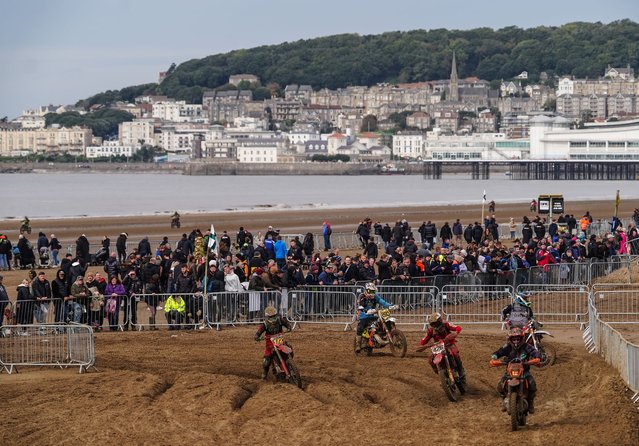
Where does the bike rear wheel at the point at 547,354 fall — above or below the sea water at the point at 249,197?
below

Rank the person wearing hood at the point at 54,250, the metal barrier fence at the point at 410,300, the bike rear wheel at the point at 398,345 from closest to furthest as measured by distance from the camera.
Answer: the bike rear wheel at the point at 398,345, the metal barrier fence at the point at 410,300, the person wearing hood at the point at 54,250

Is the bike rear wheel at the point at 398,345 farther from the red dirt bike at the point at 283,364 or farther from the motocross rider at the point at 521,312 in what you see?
the red dirt bike at the point at 283,364

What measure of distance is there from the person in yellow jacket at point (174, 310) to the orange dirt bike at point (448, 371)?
6874 mm

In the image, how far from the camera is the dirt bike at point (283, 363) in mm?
14891

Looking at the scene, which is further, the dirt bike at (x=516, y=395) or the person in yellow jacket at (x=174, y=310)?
the person in yellow jacket at (x=174, y=310)

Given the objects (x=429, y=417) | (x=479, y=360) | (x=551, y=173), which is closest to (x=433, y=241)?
(x=479, y=360)

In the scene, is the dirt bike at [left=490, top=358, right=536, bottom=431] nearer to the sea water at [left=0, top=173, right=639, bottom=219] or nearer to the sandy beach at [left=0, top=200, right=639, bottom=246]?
the sandy beach at [left=0, top=200, right=639, bottom=246]

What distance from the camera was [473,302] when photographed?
862 inches

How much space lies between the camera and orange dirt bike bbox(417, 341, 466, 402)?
1417 cm

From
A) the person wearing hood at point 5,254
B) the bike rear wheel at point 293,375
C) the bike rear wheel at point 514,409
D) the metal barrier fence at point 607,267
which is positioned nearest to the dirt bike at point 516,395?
the bike rear wheel at point 514,409

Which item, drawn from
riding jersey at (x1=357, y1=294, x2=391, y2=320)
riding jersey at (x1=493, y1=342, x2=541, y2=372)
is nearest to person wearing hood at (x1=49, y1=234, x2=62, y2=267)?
riding jersey at (x1=357, y1=294, x2=391, y2=320)

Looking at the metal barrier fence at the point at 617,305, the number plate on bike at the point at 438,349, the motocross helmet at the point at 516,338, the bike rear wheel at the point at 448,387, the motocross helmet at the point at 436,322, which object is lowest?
the bike rear wheel at the point at 448,387

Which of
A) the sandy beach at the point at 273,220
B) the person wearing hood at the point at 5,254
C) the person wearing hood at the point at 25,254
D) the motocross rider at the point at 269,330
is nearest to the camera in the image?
the motocross rider at the point at 269,330

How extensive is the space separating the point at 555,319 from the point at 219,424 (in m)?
9.36
